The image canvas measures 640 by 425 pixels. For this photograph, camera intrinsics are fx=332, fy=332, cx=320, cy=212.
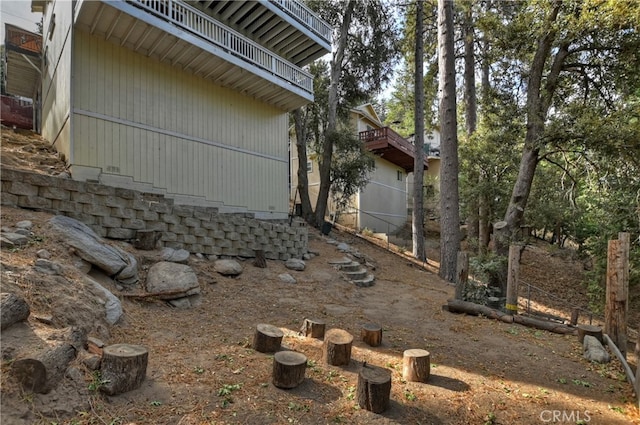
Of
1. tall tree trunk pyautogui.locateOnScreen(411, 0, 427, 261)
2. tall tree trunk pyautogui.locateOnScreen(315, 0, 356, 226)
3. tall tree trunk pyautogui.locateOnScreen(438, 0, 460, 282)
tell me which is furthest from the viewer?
tall tree trunk pyautogui.locateOnScreen(315, 0, 356, 226)

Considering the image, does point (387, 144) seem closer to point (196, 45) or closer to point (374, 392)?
point (196, 45)

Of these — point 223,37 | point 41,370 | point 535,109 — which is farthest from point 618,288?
point 223,37

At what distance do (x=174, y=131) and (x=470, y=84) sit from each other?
10325 millimetres

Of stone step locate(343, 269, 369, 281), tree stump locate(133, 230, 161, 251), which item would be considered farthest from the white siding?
stone step locate(343, 269, 369, 281)

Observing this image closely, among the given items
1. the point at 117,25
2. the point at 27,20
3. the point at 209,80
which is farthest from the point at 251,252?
the point at 27,20

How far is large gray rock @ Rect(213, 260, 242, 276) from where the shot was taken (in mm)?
6676

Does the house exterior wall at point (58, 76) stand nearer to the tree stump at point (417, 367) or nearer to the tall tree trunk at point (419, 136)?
the tree stump at point (417, 367)

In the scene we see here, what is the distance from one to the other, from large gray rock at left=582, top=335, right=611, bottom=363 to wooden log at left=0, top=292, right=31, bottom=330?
21.1 feet

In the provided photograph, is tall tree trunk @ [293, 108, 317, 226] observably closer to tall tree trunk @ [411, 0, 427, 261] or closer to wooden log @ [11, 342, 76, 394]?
tall tree trunk @ [411, 0, 427, 261]

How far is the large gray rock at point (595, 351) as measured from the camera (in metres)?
4.47

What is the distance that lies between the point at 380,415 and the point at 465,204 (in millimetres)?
11499

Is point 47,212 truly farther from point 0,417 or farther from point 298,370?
point 298,370

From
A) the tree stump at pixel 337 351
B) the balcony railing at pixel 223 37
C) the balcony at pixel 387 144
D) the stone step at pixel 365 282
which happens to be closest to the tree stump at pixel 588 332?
the tree stump at pixel 337 351

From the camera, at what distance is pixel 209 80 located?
29.7 feet
